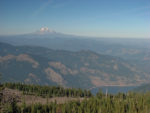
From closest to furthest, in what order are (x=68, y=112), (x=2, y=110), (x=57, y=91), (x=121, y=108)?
(x=2, y=110), (x=68, y=112), (x=121, y=108), (x=57, y=91)

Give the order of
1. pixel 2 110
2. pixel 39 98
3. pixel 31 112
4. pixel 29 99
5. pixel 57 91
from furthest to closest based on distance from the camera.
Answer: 1. pixel 57 91
2. pixel 39 98
3. pixel 29 99
4. pixel 31 112
5. pixel 2 110

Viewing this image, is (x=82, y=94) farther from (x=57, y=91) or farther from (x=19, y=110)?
(x=19, y=110)

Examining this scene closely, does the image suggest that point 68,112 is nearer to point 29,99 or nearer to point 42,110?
point 42,110

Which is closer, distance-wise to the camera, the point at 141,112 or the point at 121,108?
the point at 141,112

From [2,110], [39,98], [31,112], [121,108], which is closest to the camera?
[2,110]

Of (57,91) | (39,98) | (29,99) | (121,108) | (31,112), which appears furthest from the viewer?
(57,91)

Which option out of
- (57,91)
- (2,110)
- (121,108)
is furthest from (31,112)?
(57,91)

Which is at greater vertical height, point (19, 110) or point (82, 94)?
point (19, 110)

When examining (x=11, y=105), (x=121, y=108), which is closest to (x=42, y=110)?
(x=11, y=105)

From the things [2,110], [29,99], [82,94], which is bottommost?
[82,94]
